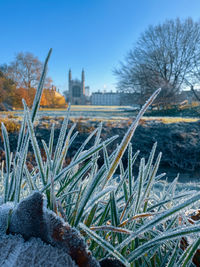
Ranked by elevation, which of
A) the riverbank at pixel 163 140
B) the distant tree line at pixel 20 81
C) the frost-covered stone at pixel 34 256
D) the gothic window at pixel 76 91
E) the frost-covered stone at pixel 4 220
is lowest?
the riverbank at pixel 163 140

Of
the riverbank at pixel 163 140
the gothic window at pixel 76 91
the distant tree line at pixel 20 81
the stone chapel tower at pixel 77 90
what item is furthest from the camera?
the gothic window at pixel 76 91

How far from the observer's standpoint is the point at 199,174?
411cm

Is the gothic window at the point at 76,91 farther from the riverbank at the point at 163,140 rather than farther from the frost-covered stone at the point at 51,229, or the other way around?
the frost-covered stone at the point at 51,229

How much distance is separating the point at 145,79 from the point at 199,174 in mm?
8714

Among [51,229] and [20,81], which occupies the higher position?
[20,81]

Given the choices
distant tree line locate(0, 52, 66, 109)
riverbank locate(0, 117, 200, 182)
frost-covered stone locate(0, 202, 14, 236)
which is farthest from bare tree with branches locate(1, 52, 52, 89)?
frost-covered stone locate(0, 202, 14, 236)

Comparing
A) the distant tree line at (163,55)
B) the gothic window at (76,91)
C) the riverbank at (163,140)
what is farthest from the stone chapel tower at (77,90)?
the riverbank at (163,140)

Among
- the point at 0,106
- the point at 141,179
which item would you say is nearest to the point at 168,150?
the point at 141,179

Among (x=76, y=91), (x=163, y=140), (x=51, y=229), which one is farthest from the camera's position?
(x=76, y=91)

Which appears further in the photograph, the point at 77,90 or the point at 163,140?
the point at 77,90

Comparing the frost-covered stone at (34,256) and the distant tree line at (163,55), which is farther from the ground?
the distant tree line at (163,55)

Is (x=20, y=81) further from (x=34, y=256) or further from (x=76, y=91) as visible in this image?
(x=76, y=91)

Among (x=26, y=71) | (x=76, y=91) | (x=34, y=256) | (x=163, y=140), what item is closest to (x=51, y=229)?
(x=34, y=256)

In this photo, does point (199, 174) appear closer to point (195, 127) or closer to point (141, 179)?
point (195, 127)
